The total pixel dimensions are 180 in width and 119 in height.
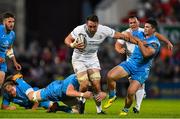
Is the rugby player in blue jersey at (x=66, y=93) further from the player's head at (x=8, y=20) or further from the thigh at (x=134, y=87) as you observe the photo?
the player's head at (x=8, y=20)

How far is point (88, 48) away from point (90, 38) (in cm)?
26

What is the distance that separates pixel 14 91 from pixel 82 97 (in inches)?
103

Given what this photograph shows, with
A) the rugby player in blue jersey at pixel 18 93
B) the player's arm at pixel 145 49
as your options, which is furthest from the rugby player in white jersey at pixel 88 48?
the rugby player in blue jersey at pixel 18 93

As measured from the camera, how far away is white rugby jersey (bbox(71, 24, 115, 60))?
60.5 ft

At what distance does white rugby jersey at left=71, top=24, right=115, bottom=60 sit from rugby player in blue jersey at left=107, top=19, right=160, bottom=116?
488 millimetres

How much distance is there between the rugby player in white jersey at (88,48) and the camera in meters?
18.2

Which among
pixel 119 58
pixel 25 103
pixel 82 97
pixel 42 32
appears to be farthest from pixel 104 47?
pixel 82 97

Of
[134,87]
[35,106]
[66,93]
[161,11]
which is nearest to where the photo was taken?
[66,93]

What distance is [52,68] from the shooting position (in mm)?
30656

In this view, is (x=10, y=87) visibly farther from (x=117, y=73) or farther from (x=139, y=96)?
(x=139, y=96)

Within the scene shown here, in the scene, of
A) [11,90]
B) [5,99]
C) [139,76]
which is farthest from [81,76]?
[5,99]

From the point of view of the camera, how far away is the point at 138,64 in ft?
63.1

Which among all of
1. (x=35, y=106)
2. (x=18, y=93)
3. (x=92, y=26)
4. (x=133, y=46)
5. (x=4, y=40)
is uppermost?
(x=92, y=26)

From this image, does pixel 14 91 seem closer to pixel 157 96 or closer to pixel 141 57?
pixel 141 57
